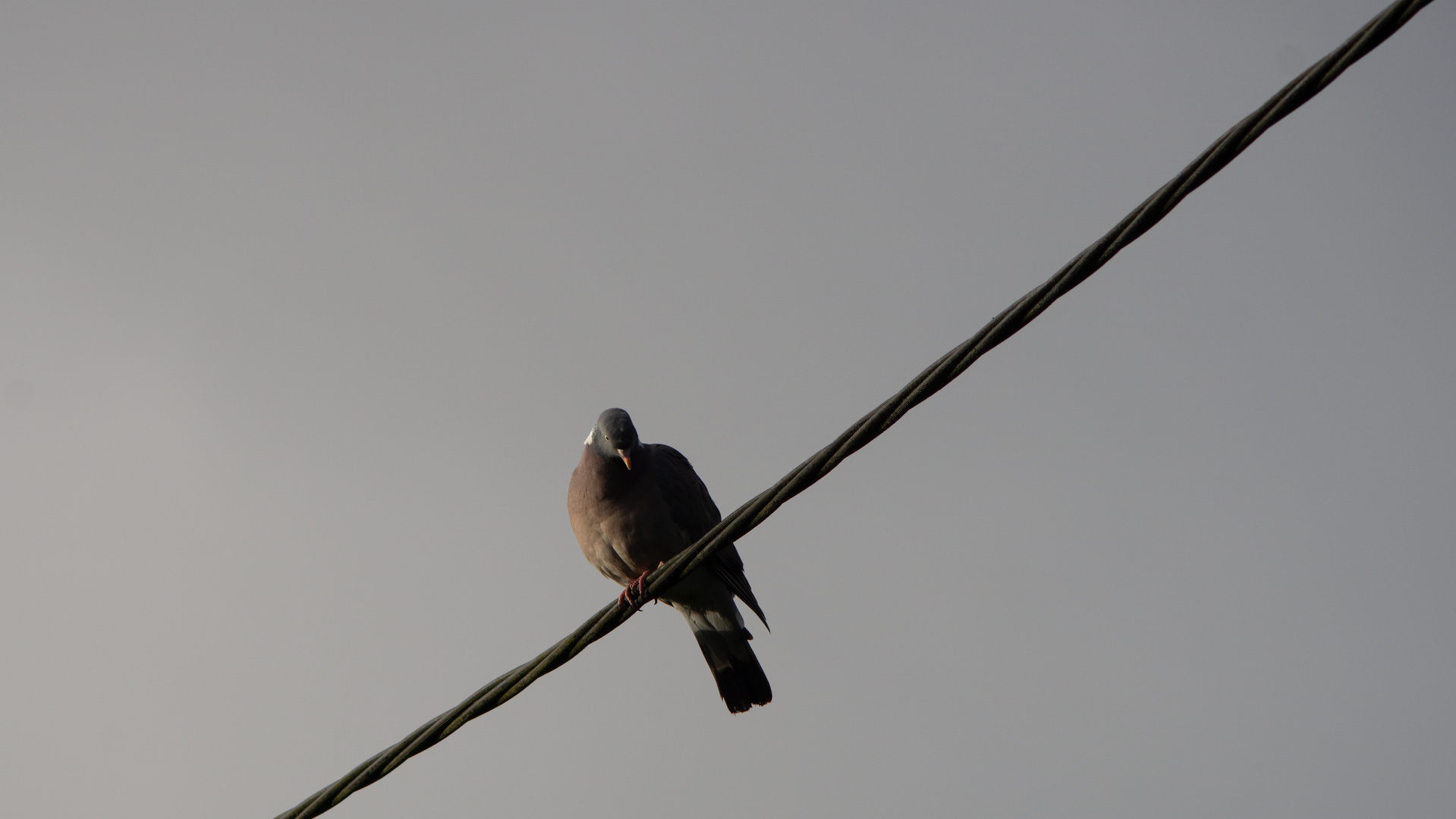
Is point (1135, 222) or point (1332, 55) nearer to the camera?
point (1332, 55)

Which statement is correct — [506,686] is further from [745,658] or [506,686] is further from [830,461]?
[745,658]

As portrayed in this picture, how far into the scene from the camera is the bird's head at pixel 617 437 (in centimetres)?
446

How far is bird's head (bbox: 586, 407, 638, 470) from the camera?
4461 mm

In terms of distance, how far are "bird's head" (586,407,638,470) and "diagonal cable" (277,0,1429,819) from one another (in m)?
1.55

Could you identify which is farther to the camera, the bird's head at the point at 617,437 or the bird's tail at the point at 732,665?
the bird's tail at the point at 732,665

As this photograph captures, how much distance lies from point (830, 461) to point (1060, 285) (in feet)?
2.07

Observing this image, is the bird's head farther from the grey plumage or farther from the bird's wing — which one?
the bird's wing

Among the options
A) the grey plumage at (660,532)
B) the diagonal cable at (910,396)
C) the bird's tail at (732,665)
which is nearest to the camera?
the diagonal cable at (910,396)

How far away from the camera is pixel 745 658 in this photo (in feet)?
A: 16.3

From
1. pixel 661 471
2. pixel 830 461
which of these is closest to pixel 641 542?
pixel 661 471

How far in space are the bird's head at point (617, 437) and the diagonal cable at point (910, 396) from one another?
155cm

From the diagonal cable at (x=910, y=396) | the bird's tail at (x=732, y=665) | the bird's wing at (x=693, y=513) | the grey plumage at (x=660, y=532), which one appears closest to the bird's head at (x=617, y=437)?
the grey plumage at (x=660, y=532)

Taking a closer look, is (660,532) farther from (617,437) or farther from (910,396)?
(910,396)

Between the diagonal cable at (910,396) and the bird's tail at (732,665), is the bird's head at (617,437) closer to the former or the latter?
the bird's tail at (732,665)
